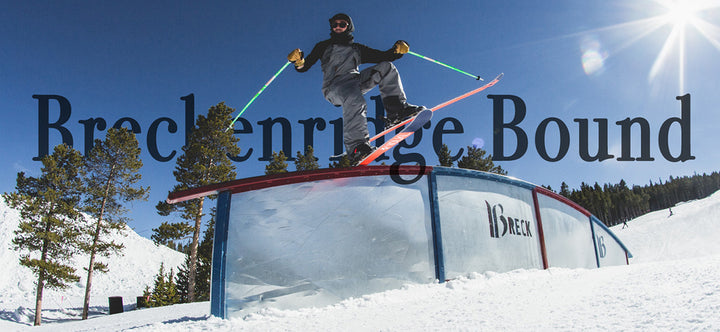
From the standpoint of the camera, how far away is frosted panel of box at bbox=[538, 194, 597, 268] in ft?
28.4

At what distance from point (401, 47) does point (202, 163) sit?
65.9 ft

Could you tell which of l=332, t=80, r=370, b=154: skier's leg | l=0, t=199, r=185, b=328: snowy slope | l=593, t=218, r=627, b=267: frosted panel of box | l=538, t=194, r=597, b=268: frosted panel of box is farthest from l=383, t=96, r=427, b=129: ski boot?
l=0, t=199, r=185, b=328: snowy slope

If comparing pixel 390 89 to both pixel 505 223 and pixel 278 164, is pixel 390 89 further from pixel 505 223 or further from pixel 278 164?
pixel 278 164

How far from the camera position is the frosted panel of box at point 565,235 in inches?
341

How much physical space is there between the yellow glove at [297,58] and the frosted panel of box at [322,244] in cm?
175

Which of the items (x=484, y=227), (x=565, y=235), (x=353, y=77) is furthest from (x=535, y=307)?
(x=565, y=235)

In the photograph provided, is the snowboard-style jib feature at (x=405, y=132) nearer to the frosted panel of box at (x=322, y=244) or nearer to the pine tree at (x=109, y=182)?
the frosted panel of box at (x=322, y=244)

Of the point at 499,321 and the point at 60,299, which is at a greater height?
the point at 499,321

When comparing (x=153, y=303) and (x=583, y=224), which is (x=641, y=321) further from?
(x=153, y=303)

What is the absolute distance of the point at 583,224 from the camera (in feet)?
36.6

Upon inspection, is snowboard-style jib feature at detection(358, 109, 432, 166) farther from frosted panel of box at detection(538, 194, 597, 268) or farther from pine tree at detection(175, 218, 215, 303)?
pine tree at detection(175, 218, 215, 303)

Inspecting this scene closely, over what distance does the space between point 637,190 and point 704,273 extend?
134 m

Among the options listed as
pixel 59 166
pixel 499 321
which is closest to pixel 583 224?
pixel 499 321

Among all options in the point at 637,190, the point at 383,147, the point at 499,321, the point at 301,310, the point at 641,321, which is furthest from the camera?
the point at 637,190
